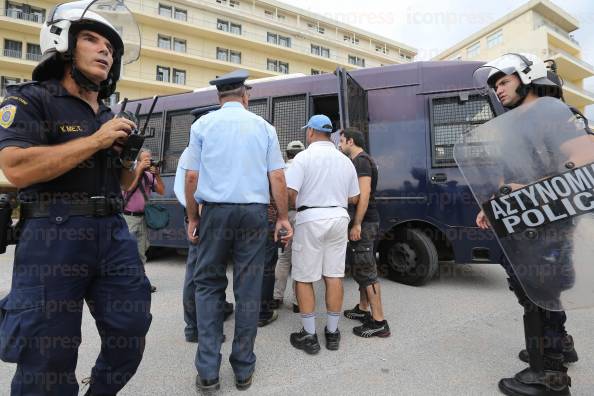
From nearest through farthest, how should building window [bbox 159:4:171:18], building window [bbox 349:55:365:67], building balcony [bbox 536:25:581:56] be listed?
building window [bbox 159:4:171:18], building balcony [bbox 536:25:581:56], building window [bbox 349:55:365:67]

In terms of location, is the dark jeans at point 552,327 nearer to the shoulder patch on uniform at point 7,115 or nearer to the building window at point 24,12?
the shoulder patch on uniform at point 7,115

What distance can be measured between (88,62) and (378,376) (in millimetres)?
2347

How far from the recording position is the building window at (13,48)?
64.5 feet

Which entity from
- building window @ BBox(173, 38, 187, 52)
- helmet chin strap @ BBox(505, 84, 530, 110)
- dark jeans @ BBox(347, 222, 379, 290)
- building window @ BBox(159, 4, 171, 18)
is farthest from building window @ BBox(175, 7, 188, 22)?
helmet chin strap @ BBox(505, 84, 530, 110)

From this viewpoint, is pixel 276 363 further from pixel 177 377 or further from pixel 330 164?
pixel 330 164

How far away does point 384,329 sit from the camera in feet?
8.70

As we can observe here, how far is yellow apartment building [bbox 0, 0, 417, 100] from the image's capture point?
65.9 feet

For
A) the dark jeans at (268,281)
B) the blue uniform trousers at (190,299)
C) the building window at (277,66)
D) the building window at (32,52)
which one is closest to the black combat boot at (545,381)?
the dark jeans at (268,281)

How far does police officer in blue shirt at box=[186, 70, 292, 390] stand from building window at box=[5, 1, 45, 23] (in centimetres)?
2685

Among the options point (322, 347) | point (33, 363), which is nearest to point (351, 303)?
point (322, 347)

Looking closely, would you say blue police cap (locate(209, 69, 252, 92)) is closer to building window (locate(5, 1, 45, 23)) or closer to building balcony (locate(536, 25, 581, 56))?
building window (locate(5, 1, 45, 23))

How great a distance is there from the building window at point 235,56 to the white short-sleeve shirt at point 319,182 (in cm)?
2559

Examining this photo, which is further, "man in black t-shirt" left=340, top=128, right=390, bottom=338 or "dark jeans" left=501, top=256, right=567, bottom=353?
"man in black t-shirt" left=340, top=128, right=390, bottom=338

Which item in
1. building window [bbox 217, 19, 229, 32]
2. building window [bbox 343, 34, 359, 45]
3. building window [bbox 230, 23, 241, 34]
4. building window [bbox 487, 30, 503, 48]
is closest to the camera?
building window [bbox 217, 19, 229, 32]
